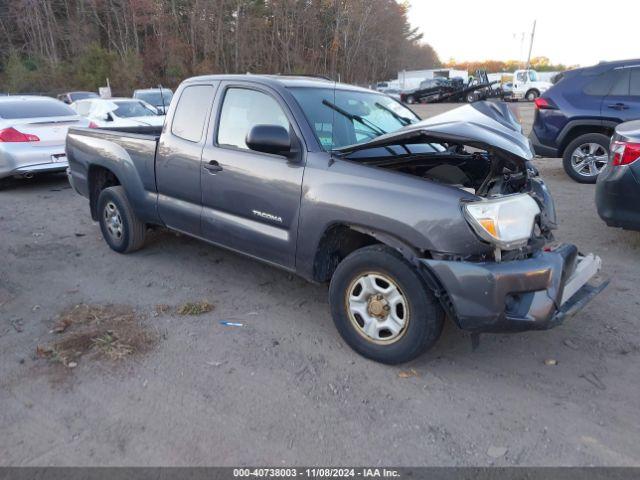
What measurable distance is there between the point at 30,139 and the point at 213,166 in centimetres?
608

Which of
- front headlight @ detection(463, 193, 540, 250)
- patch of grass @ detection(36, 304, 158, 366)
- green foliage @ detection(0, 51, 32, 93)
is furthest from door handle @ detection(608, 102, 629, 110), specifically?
green foliage @ detection(0, 51, 32, 93)

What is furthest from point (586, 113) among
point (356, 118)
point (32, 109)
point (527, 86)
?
point (527, 86)

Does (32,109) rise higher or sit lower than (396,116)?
lower

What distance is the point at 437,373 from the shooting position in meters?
3.27

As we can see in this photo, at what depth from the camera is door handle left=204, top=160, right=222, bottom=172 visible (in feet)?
13.5

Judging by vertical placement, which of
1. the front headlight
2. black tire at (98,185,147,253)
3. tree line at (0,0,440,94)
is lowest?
black tire at (98,185,147,253)

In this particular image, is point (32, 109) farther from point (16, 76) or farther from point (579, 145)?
Answer: point (16, 76)

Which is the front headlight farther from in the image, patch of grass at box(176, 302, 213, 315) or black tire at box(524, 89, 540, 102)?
black tire at box(524, 89, 540, 102)

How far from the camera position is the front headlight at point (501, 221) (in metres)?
2.86

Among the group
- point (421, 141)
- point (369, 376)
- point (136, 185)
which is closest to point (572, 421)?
point (369, 376)

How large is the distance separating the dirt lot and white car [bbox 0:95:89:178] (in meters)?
4.55

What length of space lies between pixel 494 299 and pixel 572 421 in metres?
0.78

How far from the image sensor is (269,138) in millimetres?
3422

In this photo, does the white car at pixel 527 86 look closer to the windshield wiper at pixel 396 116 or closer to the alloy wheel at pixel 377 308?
the windshield wiper at pixel 396 116
